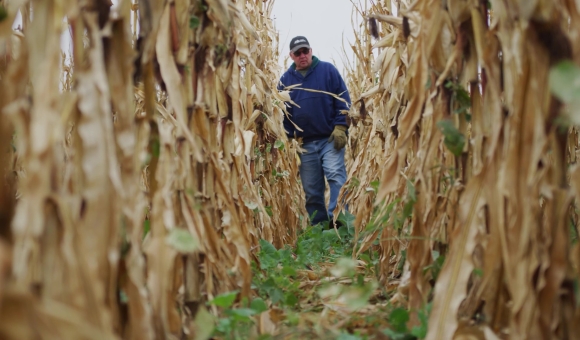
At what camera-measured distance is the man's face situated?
11.6 ft

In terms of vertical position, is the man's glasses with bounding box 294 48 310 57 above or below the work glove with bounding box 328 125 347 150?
above

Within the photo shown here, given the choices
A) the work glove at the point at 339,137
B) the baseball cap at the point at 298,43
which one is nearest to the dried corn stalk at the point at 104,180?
the work glove at the point at 339,137

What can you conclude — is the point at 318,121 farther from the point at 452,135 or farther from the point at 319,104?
the point at 452,135

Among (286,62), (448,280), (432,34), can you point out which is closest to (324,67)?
(286,62)

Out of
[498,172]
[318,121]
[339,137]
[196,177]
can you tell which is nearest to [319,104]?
[318,121]

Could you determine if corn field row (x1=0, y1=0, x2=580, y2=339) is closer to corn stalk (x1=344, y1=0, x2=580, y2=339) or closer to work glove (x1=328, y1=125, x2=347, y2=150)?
corn stalk (x1=344, y1=0, x2=580, y2=339)

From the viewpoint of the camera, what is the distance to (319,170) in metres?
3.58

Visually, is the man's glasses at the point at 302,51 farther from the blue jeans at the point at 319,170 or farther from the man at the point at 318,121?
the blue jeans at the point at 319,170

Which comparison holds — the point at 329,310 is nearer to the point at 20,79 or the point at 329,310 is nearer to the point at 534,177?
the point at 534,177

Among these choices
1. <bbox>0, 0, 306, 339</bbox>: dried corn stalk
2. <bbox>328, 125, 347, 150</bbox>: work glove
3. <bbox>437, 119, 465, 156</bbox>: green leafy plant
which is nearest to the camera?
<bbox>0, 0, 306, 339</bbox>: dried corn stalk

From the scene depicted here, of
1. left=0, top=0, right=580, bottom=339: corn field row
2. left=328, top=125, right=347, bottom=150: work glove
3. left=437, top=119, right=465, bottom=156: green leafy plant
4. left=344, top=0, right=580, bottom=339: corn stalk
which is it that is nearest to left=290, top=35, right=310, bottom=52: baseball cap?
left=328, top=125, right=347, bottom=150: work glove

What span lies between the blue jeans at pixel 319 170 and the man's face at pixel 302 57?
0.51 m

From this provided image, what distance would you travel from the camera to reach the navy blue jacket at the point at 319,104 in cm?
350

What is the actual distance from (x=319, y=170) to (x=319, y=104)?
427mm
